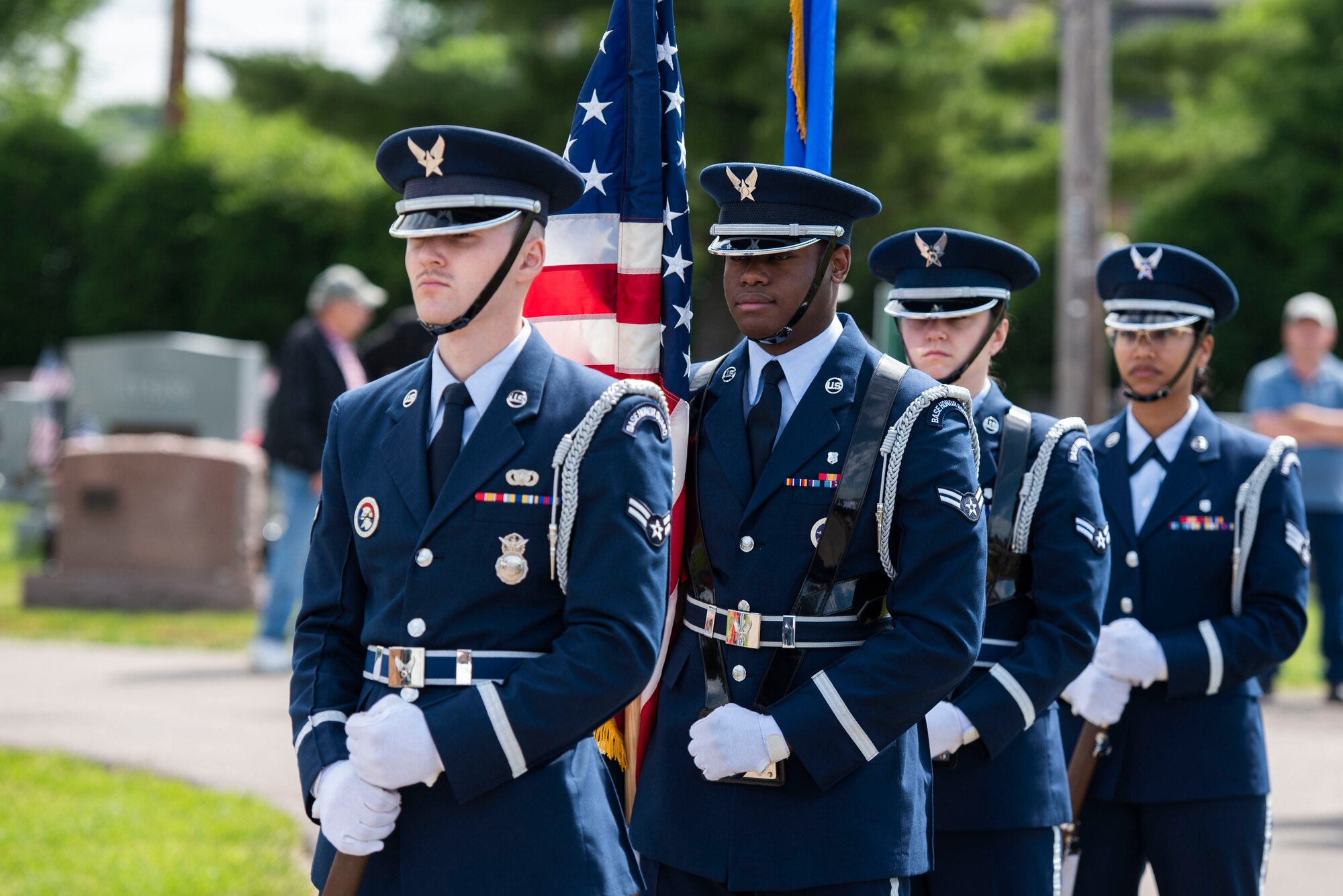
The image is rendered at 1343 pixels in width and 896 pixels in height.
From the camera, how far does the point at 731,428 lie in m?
3.23

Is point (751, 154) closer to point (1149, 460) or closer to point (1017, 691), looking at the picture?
point (1149, 460)

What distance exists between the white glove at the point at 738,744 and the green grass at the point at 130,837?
2.58 metres

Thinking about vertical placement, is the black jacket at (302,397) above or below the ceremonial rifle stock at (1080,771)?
above

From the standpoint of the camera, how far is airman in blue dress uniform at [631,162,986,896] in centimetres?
294

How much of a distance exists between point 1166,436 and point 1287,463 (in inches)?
12.1

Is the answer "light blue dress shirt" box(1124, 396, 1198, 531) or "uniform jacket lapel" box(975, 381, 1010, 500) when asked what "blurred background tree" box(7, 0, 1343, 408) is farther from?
"uniform jacket lapel" box(975, 381, 1010, 500)

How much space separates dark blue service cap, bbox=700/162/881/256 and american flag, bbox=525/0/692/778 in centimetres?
51

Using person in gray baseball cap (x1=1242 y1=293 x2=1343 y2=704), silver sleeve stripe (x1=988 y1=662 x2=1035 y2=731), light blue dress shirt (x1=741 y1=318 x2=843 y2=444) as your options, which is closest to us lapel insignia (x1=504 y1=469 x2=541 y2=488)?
light blue dress shirt (x1=741 y1=318 x2=843 y2=444)

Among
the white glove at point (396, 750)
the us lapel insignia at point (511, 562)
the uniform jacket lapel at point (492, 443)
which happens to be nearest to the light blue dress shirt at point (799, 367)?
the uniform jacket lapel at point (492, 443)

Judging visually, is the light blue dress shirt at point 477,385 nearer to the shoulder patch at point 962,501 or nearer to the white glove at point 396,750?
the white glove at point 396,750

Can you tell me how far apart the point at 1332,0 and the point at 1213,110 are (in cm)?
211

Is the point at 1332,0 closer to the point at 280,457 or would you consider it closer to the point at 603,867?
the point at 280,457

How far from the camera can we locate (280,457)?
885 centimetres

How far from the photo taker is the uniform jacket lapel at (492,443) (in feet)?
8.98
